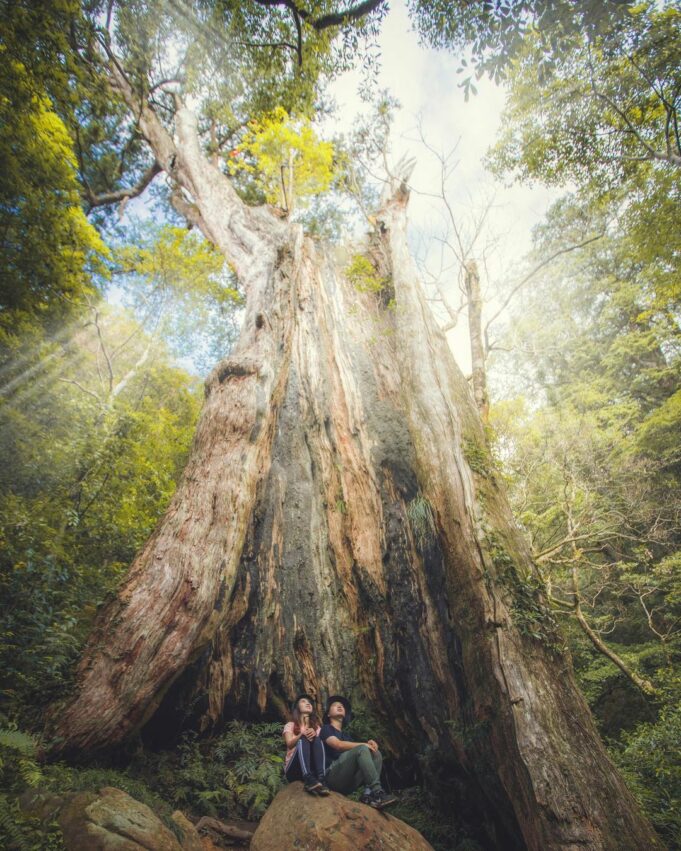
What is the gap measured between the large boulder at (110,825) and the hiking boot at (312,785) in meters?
1.23

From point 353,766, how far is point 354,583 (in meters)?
2.18

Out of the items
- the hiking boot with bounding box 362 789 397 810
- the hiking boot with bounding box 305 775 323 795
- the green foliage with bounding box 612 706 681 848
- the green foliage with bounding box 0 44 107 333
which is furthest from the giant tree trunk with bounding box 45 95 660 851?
the green foliage with bounding box 0 44 107 333

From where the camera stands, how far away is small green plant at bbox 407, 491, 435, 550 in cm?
525

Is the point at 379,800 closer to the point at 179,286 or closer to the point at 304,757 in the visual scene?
the point at 304,757

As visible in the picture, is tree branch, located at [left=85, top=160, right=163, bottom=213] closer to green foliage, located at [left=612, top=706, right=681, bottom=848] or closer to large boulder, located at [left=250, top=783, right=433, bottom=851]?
large boulder, located at [left=250, top=783, right=433, bottom=851]

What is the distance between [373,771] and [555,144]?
12.0 meters

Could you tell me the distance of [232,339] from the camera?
1553 cm

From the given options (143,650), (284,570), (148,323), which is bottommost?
(143,650)

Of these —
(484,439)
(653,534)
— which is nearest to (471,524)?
(484,439)

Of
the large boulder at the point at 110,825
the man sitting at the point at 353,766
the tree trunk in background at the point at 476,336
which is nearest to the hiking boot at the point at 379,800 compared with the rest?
the man sitting at the point at 353,766

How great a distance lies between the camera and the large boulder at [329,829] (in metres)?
2.94

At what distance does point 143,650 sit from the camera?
3.37 meters

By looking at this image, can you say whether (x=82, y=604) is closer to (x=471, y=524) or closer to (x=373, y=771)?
(x=373, y=771)

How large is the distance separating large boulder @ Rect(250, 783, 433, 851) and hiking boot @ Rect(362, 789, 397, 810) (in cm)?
7
